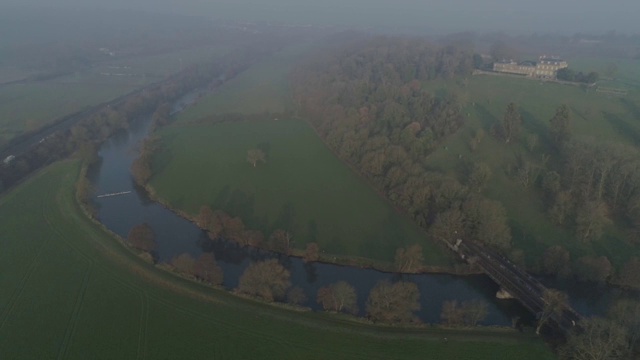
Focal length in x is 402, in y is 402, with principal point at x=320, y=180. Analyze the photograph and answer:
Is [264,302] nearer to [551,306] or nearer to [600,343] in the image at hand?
[551,306]

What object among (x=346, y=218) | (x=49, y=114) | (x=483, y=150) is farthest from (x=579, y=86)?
(x=49, y=114)

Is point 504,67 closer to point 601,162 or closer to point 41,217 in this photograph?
point 601,162

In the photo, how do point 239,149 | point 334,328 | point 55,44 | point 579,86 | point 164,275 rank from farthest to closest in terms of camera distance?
point 55,44 → point 579,86 → point 239,149 → point 164,275 → point 334,328

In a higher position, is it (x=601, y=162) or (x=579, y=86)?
(x=579, y=86)

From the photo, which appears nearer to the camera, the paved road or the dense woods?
the paved road

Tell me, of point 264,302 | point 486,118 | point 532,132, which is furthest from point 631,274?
point 486,118

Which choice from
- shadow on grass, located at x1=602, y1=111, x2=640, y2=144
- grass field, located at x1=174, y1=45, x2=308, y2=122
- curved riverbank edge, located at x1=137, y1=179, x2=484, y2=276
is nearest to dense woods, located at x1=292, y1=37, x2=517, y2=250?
curved riverbank edge, located at x1=137, y1=179, x2=484, y2=276

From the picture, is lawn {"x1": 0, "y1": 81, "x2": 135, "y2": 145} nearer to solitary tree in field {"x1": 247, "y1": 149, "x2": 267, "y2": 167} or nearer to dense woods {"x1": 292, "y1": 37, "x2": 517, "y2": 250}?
solitary tree in field {"x1": 247, "y1": 149, "x2": 267, "y2": 167}

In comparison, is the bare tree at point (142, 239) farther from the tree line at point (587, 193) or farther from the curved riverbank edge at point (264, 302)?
the tree line at point (587, 193)
